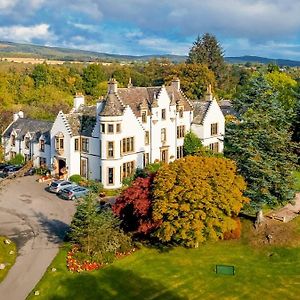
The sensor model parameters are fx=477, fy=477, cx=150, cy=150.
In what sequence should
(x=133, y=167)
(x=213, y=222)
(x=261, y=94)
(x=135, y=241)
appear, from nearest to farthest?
(x=213, y=222) < (x=135, y=241) < (x=261, y=94) < (x=133, y=167)

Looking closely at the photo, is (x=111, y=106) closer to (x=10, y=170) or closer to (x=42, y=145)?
(x=42, y=145)

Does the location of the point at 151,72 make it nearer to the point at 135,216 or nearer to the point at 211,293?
the point at 135,216

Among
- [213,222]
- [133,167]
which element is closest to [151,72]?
[133,167]

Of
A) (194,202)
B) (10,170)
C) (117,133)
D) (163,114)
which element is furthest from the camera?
(163,114)

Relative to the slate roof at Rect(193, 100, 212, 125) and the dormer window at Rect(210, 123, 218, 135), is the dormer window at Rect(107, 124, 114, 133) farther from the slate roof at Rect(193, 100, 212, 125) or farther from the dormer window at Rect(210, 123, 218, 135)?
the dormer window at Rect(210, 123, 218, 135)

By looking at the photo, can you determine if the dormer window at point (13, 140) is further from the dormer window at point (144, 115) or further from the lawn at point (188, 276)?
the lawn at point (188, 276)

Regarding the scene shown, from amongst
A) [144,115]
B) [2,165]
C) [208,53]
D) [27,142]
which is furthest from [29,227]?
[208,53]

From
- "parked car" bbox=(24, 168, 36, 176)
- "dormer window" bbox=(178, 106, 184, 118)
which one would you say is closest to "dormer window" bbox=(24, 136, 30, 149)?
"parked car" bbox=(24, 168, 36, 176)
